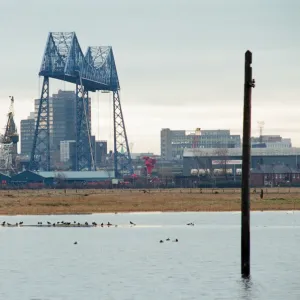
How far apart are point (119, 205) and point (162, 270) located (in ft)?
232

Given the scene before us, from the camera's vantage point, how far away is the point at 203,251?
57875 millimetres

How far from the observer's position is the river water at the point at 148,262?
132 feet

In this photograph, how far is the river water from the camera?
40.4 m

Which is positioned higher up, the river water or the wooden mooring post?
the wooden mooring post

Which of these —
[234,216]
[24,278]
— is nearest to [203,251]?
[24,278]

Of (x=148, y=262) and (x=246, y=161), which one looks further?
(x=148, y=262)

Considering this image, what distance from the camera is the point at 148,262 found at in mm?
51719

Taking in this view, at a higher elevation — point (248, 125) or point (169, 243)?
point (248, 125)

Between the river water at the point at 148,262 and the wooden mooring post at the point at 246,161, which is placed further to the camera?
the wooden mooring post at the point at 246,161

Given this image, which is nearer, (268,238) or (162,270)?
(162,270)

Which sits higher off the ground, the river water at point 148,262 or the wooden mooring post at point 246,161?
the wooden mooring post at point 246,161

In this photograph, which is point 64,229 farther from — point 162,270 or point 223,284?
point 223,284

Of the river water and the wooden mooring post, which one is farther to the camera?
the wooden mooring post

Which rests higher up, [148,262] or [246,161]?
[246,161]
